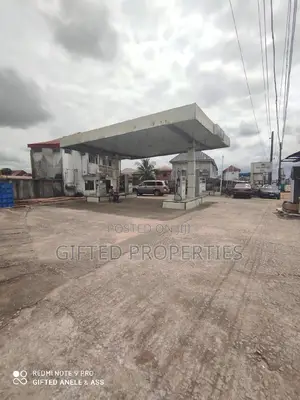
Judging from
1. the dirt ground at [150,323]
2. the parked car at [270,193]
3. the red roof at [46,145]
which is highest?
the red roof at [46,145]

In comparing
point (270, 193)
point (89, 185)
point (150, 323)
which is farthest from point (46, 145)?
point (270, 193)

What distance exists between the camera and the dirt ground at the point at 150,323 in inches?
64.7

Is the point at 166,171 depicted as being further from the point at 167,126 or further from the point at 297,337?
the point at 297,337

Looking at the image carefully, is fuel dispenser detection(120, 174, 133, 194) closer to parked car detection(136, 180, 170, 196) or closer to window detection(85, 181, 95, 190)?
parked car detection(136, 180, 170, 196)

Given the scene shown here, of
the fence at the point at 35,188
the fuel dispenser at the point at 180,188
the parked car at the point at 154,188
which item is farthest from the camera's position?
the parked car at the point at 154,188

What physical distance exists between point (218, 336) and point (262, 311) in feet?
2.73

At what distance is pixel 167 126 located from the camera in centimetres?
1023

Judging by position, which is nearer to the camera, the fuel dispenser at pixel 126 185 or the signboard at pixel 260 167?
the fuel dispenser at pixel 126 185

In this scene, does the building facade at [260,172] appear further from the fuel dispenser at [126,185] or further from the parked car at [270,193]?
the fuel dispenser at [126,185]

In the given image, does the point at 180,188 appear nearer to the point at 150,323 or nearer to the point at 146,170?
the point at 150,323

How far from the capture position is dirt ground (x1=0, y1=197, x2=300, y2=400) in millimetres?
1643

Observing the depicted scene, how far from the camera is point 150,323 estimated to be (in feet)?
7.72

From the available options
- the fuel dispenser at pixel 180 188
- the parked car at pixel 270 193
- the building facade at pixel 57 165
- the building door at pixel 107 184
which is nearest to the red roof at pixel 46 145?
the building facade at pixel 57 165

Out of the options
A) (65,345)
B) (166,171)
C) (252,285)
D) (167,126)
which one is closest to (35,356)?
(65,345)
